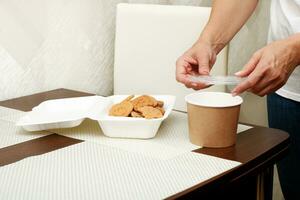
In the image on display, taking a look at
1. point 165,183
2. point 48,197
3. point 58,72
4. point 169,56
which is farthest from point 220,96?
point 58,72

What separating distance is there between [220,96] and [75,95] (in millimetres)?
595

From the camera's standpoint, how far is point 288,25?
4.27 ft

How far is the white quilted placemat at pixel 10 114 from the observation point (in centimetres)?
122

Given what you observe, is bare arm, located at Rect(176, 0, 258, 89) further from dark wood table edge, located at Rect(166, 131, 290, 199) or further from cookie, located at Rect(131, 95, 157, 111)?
dark wood table edge, located at Rect(166, 131, 290, 199)

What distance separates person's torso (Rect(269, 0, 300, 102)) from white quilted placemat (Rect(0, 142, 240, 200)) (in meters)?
0.49

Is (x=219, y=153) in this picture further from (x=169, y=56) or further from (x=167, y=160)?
(x=169, y=56)

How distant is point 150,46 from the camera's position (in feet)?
5.54

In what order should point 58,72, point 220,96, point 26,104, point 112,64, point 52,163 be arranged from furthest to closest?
point 112,64
point 58,72
point 26,104
point 220,96
point 52,163

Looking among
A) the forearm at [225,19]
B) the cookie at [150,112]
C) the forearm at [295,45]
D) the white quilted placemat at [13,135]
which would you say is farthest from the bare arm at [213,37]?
the white quilted placemat at [13,135]

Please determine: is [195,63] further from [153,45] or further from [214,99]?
[153,45]

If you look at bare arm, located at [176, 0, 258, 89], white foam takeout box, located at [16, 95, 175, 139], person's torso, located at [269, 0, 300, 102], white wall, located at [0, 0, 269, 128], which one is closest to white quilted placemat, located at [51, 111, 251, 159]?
white foam takeout box, located at [16, 95, 175, 139]

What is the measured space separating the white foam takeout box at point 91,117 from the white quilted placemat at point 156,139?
0.07 feet

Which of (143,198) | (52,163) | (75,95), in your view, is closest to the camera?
(143,198)

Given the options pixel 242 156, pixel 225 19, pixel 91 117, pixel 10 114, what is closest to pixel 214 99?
pixel 242 156
